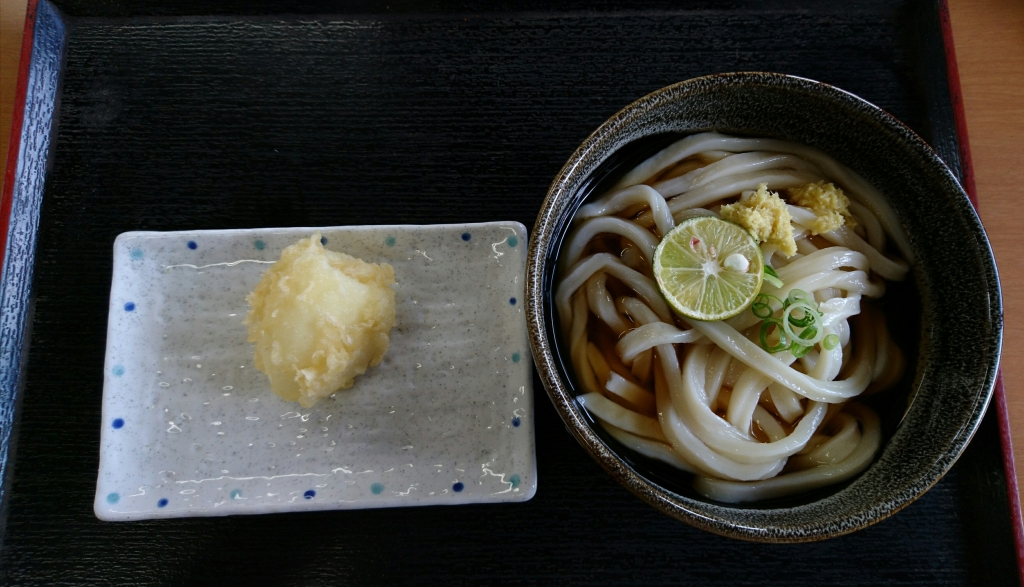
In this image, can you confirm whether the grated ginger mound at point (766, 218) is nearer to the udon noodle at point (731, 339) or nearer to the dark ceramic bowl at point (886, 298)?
the udon noodle at point (731, 339)

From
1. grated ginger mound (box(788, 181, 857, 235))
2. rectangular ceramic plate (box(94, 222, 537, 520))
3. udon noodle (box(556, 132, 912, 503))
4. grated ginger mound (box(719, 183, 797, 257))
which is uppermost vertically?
grated ginger mound (box(788, 181, 857, 235))

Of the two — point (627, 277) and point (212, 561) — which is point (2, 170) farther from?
point (627, 277)

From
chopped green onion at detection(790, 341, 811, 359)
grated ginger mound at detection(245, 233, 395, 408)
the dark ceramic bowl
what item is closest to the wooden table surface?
the dark ceramic bowl

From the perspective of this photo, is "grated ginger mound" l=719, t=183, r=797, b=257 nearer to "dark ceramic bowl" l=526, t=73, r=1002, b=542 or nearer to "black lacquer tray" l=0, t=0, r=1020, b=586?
"dark ceramic bowl" l=526, t=73, r=1002, b=542

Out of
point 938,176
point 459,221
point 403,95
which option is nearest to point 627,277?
point 459,221

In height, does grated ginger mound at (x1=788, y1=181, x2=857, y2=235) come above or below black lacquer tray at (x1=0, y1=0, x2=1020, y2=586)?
above

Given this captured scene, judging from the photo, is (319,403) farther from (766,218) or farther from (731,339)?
(766,218)
